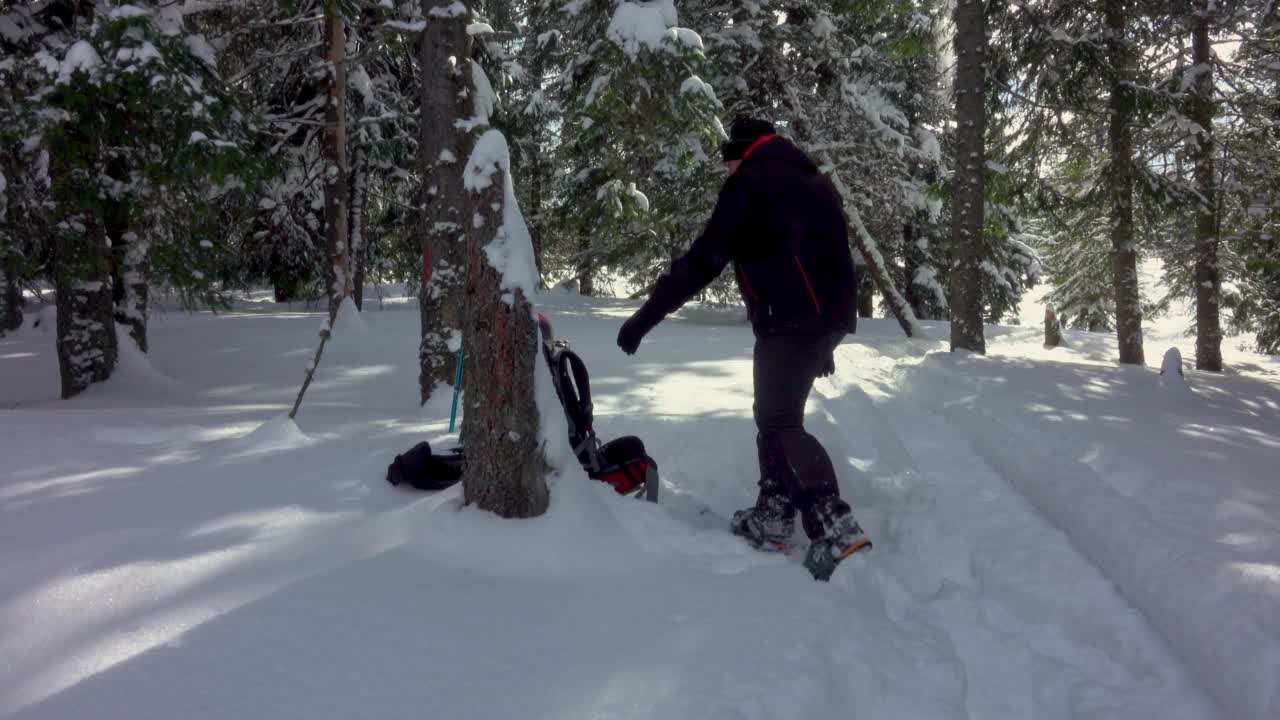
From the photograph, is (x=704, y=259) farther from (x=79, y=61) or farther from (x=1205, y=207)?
(x=1205, y=207)

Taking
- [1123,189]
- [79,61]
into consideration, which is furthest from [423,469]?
[1123,189]

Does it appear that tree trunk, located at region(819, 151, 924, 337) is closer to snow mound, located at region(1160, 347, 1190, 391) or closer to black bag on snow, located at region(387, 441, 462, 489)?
snow mound, located at region(1160, 347, 1190, 391)

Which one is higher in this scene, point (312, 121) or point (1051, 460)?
point (312, 121)

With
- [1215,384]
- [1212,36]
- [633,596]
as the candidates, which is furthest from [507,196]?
[1212,36]

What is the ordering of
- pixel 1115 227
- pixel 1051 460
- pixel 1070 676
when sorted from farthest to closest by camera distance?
pixel 1115 227 → pixel 1051 460 → pixel 1070 676

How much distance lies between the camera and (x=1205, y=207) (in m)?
11.4

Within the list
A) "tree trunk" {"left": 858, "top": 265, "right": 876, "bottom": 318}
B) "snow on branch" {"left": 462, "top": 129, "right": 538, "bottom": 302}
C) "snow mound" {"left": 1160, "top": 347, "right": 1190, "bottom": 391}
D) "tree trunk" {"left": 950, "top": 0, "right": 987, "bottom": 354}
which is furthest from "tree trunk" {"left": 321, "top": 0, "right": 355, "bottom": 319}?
"tree trunk" {"left": 858, "top": 265, "right": 876, "bottom": 318}

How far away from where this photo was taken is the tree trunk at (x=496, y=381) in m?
2.92

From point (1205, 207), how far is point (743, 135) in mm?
11763

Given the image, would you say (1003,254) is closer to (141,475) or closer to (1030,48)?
(1030,48)

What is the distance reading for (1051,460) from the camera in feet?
14.5

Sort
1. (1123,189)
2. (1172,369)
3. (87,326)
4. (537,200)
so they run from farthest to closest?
(537,200), (1123,189), (87,326), (1172,369)

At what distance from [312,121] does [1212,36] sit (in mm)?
15229

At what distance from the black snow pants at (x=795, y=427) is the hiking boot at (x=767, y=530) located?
33mm
